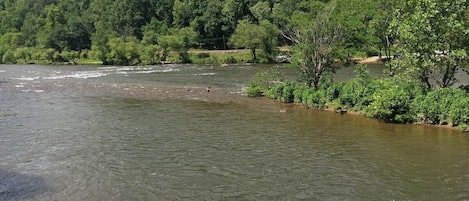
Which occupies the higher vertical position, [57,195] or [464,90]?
[464,90]

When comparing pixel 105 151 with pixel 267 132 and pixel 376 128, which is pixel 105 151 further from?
pixel 376 128

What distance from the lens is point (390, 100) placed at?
92.9ft

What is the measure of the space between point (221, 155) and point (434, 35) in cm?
1528

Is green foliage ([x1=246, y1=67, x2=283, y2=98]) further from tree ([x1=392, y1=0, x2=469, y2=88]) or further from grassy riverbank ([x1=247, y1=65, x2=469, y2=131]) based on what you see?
tree ([x1=392, y1=0, x2=469, y2=88])

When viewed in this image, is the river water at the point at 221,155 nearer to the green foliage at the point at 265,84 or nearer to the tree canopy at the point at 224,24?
the green foliage at the point at 265,84

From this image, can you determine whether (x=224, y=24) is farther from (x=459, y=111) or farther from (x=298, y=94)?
(x=459, y=111)

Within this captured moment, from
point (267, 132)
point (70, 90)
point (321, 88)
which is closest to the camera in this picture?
point (267, 132)

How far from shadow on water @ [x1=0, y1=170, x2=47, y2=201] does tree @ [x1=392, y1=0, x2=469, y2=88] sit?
856 inches

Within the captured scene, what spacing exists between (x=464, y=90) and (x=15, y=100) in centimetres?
3635

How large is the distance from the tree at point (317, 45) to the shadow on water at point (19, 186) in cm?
2358

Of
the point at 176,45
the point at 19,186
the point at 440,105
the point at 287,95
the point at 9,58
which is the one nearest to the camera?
the point at 19,186

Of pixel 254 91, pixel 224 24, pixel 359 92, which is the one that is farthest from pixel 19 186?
pixel 224 24

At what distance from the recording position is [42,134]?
26938 millimetres

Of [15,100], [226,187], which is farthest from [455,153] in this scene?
[15,100]
